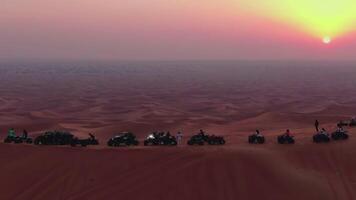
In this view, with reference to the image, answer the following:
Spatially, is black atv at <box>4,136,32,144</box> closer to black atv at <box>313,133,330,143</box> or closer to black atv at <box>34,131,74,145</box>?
black atv at <box>34,131,74,145</box>

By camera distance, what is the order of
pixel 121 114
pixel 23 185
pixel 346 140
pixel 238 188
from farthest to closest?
1. pixel 121 114
2. pixel 346 140
3. pixel 23 185
4. pixel 238 188

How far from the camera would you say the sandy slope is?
22.3 m

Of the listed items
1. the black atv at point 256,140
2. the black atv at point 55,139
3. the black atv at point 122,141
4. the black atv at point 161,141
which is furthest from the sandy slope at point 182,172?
A: the black atv at point 161,141

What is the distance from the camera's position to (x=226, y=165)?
24.7 meters

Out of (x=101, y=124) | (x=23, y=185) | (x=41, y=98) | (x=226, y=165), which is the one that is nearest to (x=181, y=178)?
(x=226, y=165)

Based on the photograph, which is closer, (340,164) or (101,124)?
(340,164)


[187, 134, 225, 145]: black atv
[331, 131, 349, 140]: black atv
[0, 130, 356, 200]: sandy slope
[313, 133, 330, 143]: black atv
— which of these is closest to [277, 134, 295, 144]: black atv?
[0, 130, 356, 200]: sandy slope

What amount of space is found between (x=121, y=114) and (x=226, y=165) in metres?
50.7

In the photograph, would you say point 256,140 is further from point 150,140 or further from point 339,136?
point 150,140

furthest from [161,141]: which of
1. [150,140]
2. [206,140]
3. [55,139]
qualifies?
[55,139]

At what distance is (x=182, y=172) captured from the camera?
24.2 m

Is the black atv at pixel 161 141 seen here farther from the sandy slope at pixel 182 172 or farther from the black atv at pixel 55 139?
the black atv at pixel 55 139

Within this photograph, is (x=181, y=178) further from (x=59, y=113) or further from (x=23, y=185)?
(x=59, y=113)

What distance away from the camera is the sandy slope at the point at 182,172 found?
73.0 ft
